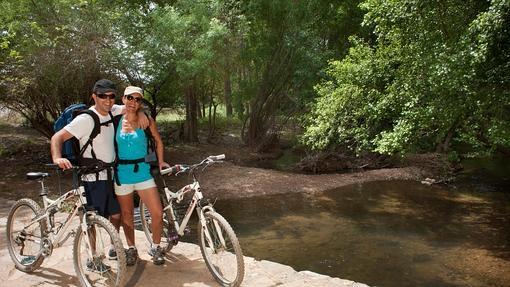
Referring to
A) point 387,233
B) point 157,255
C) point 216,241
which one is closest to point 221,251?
point 216,241

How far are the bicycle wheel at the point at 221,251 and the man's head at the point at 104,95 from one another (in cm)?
137

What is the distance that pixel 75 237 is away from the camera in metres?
3.91

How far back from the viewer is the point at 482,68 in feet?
25.4

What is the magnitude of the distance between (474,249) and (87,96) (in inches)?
444

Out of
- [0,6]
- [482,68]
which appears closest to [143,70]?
[0,6]

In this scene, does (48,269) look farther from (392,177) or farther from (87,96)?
(392,177)

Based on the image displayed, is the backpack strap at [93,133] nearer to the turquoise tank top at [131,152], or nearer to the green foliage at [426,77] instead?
the turquoise tank top at [131,152]

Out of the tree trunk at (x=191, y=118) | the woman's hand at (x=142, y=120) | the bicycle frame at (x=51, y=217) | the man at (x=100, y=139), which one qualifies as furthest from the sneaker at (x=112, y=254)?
the tree trunk at (x=191, y=118)

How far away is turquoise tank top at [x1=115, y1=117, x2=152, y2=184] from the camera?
416 cm

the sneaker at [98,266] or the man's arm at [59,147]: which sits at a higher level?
the man's arm at [59,147]

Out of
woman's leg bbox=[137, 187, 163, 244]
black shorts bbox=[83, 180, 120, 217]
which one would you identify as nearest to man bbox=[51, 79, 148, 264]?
black shorts bbox=[83, 180, 120, 217]

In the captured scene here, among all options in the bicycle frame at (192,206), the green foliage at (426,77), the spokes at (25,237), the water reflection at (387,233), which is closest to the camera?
the bicycle frame at (192,206)

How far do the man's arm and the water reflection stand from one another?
4.56 m

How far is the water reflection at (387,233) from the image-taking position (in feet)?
23.2
